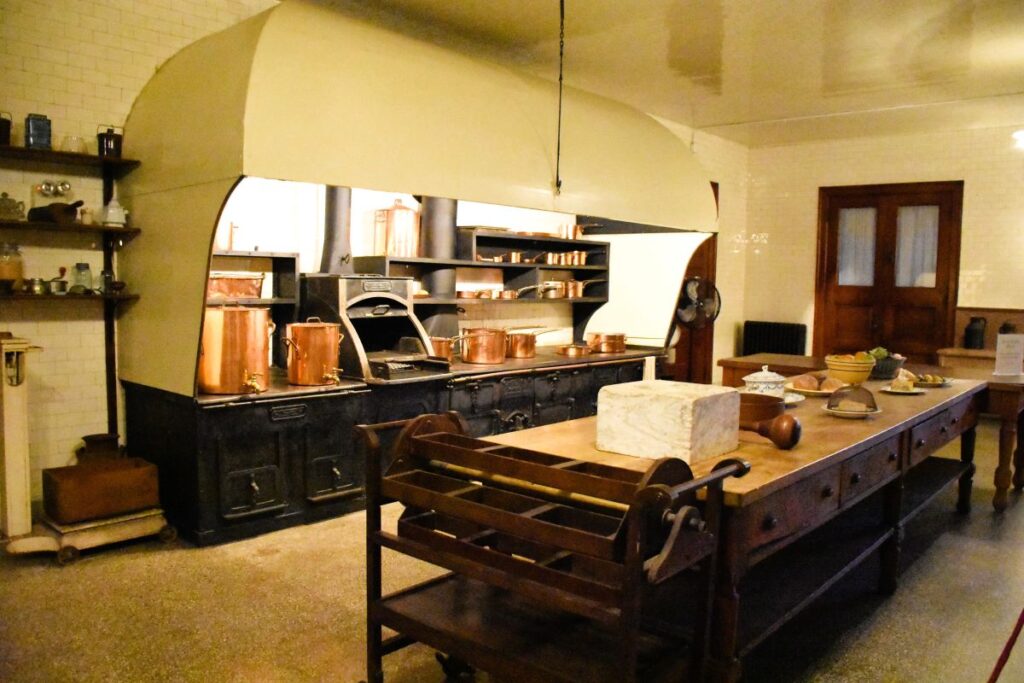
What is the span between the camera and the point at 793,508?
284 centimetres

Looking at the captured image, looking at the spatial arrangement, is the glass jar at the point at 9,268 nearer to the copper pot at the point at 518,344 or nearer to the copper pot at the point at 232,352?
the copper pot at the point at 232,352

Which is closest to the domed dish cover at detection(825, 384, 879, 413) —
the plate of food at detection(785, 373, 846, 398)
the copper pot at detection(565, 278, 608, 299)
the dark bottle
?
the plate of food at detection(785, 373, 846, 398)

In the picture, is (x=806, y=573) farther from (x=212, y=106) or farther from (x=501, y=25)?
(x=501, y=25)

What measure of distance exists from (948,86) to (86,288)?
7.54 metres

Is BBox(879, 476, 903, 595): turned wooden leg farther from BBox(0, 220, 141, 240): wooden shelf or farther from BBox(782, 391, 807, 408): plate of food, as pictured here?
BBox(0, 220, 141, 240): wooden shelf

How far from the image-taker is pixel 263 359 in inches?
184

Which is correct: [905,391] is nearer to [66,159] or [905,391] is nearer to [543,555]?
[543,555]

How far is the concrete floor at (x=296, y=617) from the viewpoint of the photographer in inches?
124

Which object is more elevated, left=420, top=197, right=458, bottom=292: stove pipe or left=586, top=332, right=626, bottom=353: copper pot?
left=420, top=197, right=458, bottom=292: stove pipe

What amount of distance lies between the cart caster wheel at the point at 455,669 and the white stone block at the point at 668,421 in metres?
0.96

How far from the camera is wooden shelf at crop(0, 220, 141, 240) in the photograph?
4.34 m

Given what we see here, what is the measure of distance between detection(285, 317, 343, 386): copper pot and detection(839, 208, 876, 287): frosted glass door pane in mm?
7948

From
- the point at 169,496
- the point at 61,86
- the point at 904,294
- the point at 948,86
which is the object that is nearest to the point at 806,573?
the point at 169,496

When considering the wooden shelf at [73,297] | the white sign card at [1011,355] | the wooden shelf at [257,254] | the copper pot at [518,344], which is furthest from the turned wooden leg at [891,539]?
the wooden shelf at [73,297]
